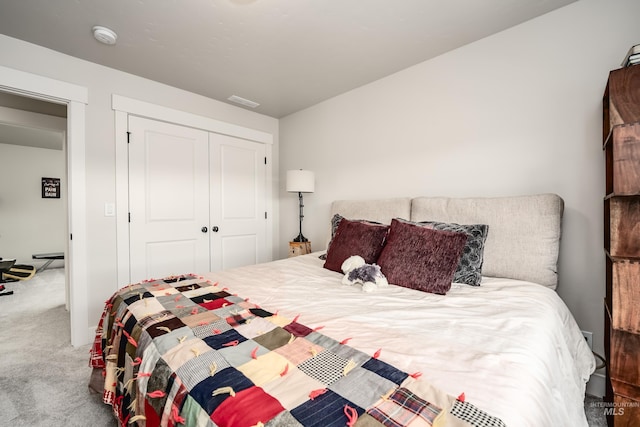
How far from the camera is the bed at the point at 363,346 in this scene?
65cm

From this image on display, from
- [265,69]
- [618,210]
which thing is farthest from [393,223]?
[265,69]

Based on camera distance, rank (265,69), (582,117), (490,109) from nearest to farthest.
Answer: (582,117) < (490,109) < (265,69)

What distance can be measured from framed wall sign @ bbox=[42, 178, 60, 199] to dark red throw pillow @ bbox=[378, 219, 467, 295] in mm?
6994

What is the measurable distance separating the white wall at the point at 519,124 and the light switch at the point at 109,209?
229 centimetres

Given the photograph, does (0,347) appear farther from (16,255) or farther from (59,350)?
(16,255)

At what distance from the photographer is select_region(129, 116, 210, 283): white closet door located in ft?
8.93

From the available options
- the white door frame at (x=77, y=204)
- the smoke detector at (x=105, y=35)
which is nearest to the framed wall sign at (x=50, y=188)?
the white door frame at (x=77, y=204)

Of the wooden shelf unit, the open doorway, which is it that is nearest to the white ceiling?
the wooden shelf unit

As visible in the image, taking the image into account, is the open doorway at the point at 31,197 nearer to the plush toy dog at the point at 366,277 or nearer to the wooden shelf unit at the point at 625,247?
the plush toy dog at the point at 366,277

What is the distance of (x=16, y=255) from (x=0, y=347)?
429cm

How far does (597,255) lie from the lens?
5.53ft

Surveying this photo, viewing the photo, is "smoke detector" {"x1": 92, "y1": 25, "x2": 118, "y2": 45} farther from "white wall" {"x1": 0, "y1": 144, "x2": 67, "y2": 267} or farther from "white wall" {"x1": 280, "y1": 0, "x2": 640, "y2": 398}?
"white wall" {"x1": 0, "y1": 144, "x2": 67, "y2": 267}

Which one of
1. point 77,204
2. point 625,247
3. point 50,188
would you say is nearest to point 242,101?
point 77,204

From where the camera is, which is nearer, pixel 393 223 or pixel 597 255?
pixel 597 255
